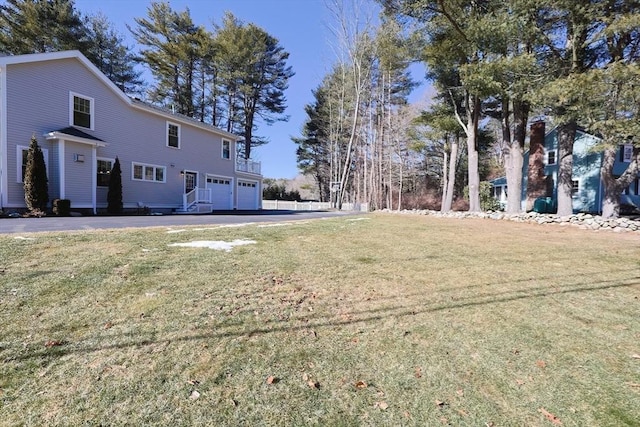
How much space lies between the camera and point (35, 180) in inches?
428

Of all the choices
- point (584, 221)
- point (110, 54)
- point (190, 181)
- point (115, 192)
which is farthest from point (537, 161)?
point (110, 54)

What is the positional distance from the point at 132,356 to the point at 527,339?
10.4 ft

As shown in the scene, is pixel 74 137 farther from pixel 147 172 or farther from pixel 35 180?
pixel 147 172

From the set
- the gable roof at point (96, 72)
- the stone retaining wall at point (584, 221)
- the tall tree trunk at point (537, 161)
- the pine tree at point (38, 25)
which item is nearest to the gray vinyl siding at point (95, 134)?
the gable roof at point (96, 72)

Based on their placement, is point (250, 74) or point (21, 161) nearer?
point (21, 161)

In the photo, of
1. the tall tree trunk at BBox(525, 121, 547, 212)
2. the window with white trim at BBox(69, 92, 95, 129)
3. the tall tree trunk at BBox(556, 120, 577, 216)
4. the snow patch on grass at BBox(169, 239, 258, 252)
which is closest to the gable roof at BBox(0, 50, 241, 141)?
the window with white trim at BBox(69, 92, 95, 129)

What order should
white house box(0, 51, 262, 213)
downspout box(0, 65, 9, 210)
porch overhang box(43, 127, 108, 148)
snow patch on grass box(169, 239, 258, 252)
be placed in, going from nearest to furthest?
snow patch on grass box(169, 239, 258, 252) < downspout box(0, 65, 9, 210) < white house box(0, 51, 262, 213) < porch overhang box(43, 127, 108, 148)

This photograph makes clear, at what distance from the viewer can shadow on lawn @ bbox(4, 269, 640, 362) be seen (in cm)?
240

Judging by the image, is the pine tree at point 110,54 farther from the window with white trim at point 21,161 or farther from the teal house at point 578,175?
the teal house at point 578,175

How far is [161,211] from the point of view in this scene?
1558 centimetres

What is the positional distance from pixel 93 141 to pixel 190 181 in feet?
18.0

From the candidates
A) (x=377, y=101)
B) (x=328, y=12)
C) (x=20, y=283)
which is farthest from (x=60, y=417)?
(x=377, y=101)

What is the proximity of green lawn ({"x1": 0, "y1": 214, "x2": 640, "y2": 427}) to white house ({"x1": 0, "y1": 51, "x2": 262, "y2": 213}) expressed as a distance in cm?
894

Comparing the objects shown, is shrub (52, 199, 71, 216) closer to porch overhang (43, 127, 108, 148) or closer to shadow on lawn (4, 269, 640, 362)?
porch overhang (43, 127, 108, 148)
